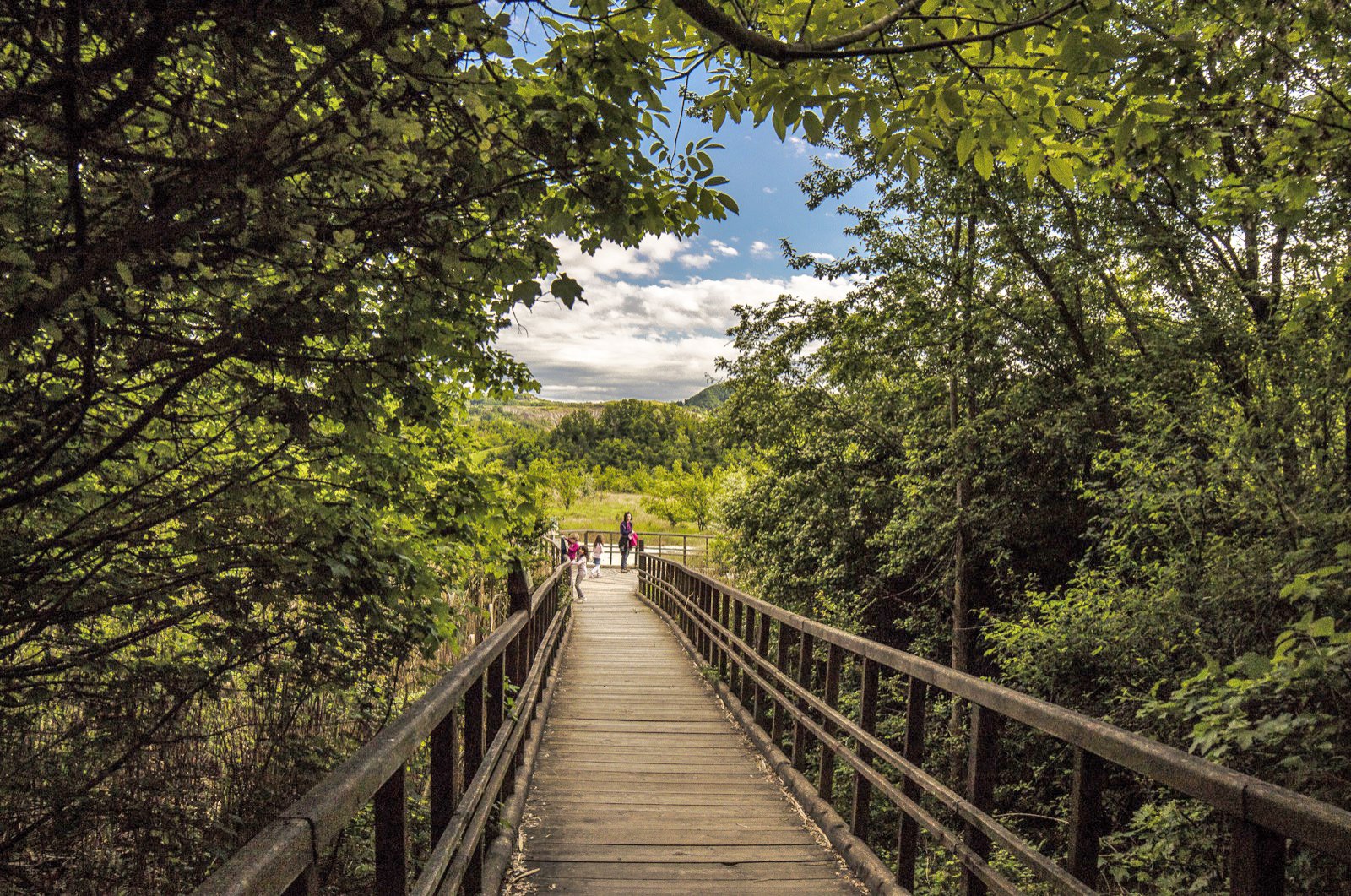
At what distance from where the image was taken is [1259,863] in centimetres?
152

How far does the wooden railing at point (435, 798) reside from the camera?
4.04 feet

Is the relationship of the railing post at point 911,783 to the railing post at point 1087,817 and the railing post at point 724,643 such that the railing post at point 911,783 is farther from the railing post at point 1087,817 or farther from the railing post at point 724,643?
the railing post at point 724,643

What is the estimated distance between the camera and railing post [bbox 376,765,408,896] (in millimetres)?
1917

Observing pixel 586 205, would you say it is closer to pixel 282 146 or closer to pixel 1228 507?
pixel 282 146

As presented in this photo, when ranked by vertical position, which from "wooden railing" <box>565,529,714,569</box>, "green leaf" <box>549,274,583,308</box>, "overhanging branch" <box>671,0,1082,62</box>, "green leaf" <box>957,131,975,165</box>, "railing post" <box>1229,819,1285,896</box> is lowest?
"wooden railing" <box>565,529,714,569</box>

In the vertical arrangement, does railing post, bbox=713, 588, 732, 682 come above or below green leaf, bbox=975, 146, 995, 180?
below

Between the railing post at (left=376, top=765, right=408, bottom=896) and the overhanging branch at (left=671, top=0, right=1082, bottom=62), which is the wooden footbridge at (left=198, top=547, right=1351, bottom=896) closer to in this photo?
the railing post at (left=376, top=765, right=408, bottom=896)

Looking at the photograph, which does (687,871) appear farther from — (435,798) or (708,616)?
(708,616)

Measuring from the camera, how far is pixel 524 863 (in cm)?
365

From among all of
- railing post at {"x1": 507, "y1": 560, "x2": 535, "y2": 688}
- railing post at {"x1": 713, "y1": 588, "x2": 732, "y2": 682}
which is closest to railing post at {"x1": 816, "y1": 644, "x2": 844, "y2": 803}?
railing post at {"x1": 507, "y1": 560, "x2": 535, "y2": 688}

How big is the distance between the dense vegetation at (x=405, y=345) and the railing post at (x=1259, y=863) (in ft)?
3.52

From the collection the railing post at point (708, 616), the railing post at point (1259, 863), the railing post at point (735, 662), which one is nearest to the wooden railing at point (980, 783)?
the railing post at point (1259, 863)

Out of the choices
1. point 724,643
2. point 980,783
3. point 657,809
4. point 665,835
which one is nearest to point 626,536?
point 724,643

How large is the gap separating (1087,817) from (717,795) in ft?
9.87
